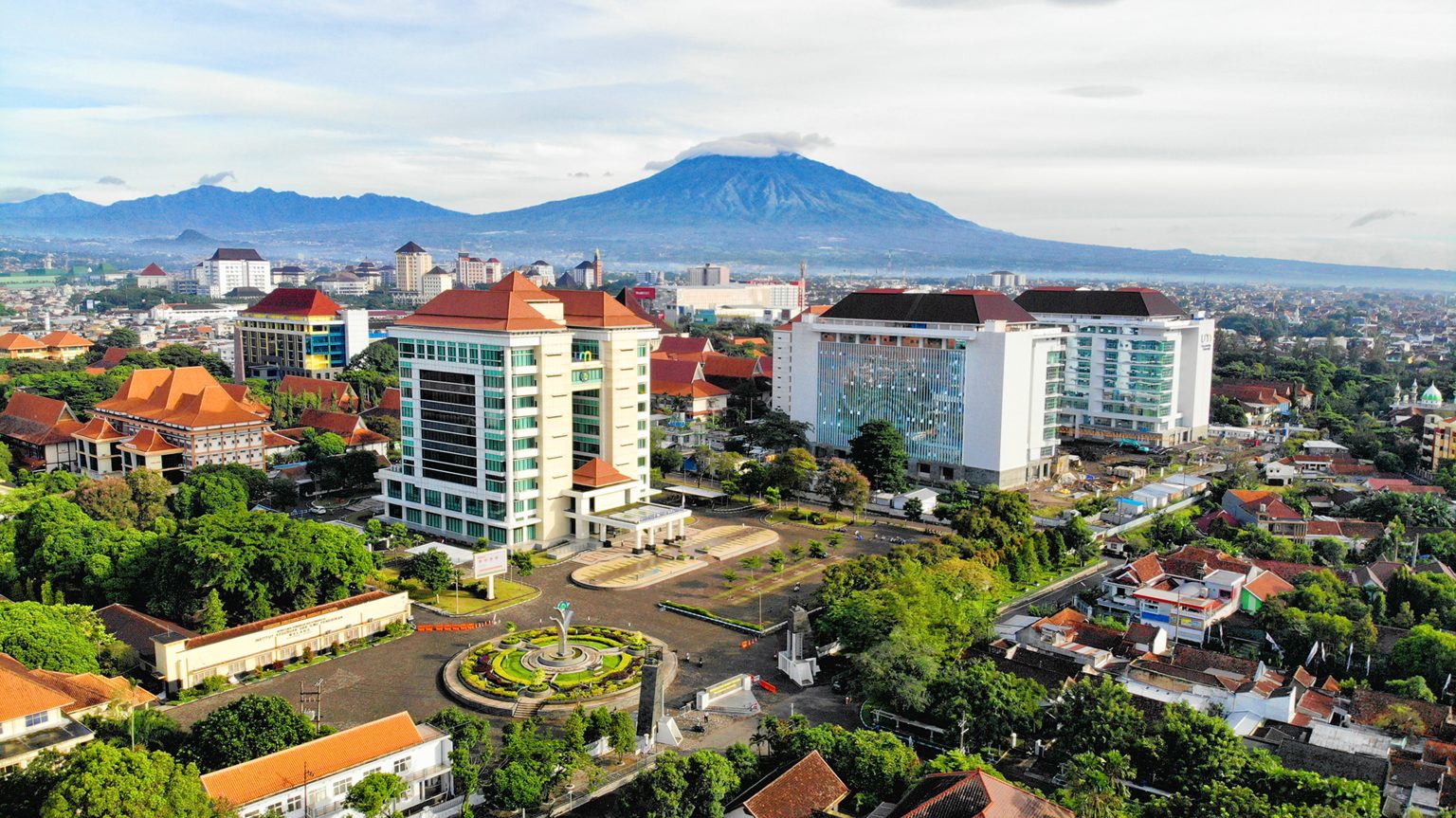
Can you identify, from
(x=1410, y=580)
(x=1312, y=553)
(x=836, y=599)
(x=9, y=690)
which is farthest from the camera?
(x=1312, y=553)

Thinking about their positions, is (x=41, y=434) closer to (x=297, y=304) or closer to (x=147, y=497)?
(x=147, y=497)

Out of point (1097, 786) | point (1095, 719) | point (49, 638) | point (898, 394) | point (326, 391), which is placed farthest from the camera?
point (326, 391)

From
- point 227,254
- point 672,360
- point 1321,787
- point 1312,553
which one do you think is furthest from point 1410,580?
point 227,254

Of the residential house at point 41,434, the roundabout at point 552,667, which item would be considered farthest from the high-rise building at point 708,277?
the roundabout at point 552,667

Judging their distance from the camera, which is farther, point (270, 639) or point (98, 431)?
point (98, 431)

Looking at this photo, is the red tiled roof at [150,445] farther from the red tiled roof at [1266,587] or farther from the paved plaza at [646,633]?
the red tiled roof at [1266,587]

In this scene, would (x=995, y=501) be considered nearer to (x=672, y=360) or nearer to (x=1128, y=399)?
(x=1128, y=399)

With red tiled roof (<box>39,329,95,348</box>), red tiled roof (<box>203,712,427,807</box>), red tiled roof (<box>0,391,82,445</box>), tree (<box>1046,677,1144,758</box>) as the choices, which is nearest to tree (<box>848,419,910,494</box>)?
tree (<box>1046,677,1144,758</box>)

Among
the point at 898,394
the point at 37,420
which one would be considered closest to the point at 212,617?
the point at 37,420
